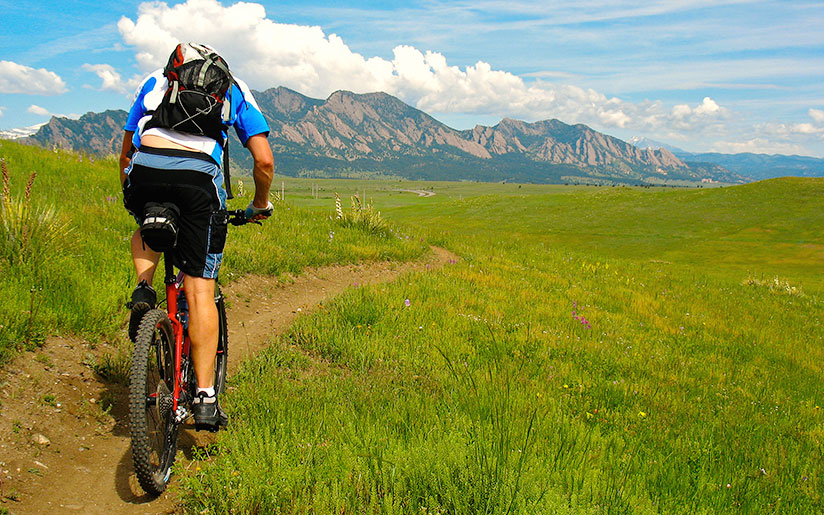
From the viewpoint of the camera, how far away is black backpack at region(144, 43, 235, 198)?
355 cm

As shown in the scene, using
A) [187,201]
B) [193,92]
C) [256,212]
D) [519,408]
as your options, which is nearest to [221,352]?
[256,212]

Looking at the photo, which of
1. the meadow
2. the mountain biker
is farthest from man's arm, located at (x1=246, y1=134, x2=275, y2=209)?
the meadow

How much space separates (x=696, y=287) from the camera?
634 inches

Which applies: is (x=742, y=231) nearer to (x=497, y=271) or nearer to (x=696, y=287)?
(x=696, y=287)

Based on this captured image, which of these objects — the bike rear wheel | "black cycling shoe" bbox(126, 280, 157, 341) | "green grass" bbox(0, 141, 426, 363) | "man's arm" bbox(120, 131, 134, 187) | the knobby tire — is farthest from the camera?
"green grass" bbox(0, 141, 426, 363)

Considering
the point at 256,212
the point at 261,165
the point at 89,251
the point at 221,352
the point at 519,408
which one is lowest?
the point at 519,408

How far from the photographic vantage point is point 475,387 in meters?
4.34

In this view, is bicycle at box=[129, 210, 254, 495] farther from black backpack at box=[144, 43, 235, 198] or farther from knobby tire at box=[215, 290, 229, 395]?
black backpack at box=[144, 43, 235, 198]

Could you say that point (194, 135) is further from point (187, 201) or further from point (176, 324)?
point (176, 324)

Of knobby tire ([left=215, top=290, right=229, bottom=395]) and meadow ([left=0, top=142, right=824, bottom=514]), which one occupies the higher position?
knobby tire ([left=215, top=290, right=229, bottom=395])

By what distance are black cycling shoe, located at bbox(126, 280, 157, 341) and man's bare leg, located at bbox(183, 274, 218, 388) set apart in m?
0.26

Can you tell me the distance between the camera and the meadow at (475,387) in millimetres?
3248

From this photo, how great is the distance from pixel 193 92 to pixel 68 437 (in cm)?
296

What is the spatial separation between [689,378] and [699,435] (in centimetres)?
211
